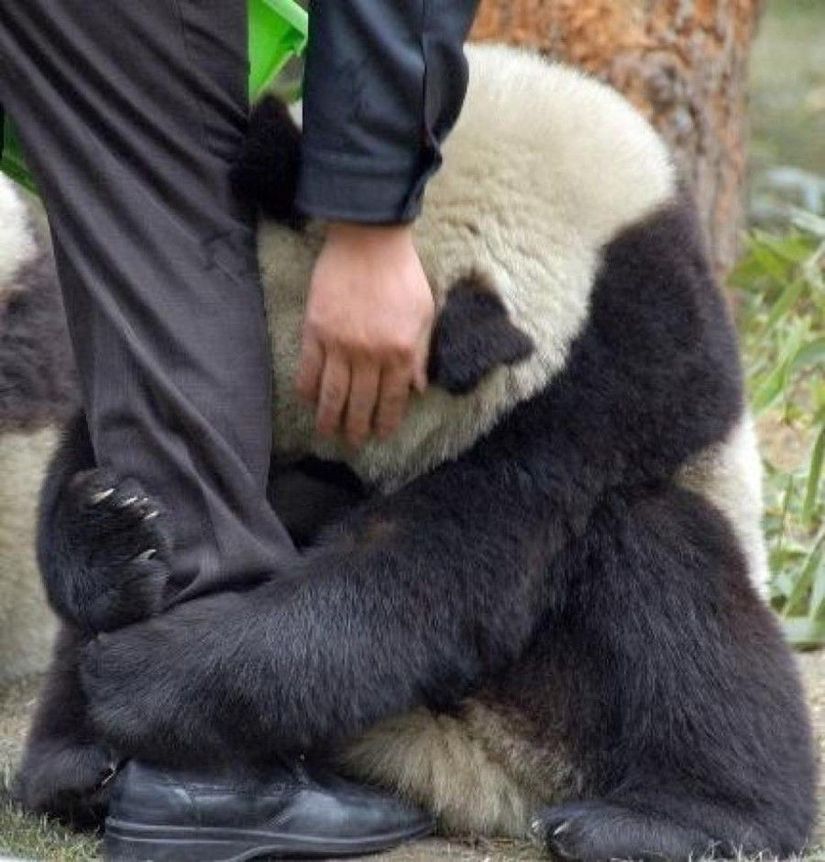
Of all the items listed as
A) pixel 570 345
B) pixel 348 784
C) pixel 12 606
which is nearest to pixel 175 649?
pixel 348 784

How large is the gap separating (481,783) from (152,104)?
4.06 feet

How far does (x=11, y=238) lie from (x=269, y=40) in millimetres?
1415

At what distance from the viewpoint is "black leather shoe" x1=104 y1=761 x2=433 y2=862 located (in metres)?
3.15

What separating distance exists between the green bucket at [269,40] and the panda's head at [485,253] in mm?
149

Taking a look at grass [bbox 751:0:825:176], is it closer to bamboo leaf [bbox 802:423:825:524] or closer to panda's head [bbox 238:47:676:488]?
bamboo leaf [bbox 802:423:825:524]

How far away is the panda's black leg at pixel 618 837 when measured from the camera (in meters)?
3.21

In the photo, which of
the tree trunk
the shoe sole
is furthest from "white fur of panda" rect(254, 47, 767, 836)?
the tree trunk

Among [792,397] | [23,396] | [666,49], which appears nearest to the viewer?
[23,396]

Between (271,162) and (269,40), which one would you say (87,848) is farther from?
(269,40)

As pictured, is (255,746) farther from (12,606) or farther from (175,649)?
(12,606)

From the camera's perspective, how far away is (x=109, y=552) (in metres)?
3.14

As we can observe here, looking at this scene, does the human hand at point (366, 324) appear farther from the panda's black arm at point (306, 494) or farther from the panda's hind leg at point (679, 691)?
the panda's hind leg at point (679, 691)

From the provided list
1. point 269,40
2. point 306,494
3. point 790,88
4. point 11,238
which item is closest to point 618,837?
point 306,494

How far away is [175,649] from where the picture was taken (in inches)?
123
